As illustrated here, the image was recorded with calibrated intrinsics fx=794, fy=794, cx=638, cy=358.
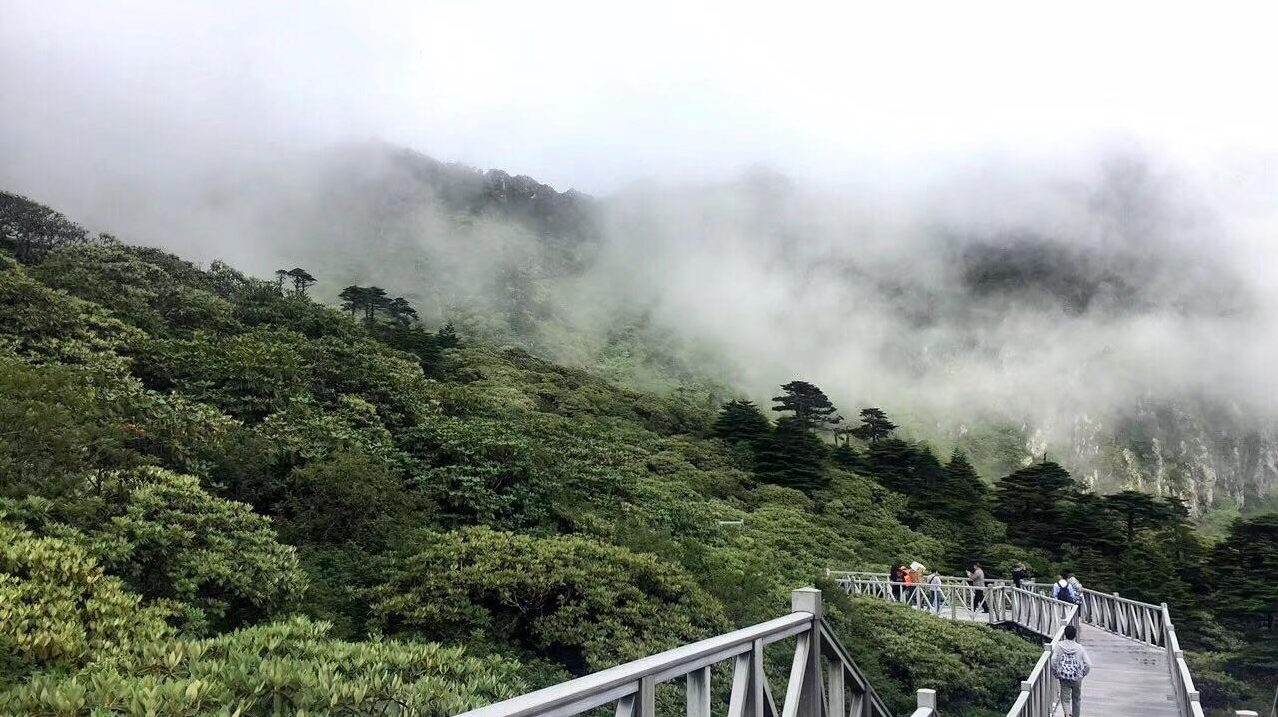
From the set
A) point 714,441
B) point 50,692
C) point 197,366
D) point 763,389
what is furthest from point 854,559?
point 763,389

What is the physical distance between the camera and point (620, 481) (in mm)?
14492

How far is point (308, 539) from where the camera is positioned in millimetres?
8367

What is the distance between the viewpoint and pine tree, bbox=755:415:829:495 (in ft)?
104

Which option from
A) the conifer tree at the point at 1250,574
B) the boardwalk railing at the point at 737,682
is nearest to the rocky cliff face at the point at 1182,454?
the conifer tree at the point at 1250,574

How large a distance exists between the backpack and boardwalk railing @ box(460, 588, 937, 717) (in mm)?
4880

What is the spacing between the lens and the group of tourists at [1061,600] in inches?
324

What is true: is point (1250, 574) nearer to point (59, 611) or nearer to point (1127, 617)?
point (1127, 617)

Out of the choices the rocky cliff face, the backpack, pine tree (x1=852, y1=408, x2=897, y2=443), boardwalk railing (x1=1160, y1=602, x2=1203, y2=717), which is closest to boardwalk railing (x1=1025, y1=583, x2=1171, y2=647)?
boardwalk railing (x1=1160, y1=602, x2=1203, y2=717)

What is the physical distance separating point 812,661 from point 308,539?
6507 millimetres

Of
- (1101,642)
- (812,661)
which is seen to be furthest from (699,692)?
Result: (1101,642)

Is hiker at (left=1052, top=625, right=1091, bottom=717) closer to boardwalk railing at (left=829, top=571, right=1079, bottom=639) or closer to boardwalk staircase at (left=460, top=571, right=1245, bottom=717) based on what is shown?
boardwalk staircase at (left=460, top=571, right=1245, bottom=717)

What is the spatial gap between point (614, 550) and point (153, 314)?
37.4 feet

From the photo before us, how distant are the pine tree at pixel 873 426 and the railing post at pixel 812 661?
4790 cm

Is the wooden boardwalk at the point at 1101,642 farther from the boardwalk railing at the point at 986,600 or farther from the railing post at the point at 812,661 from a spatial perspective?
the railing post at the point at 812,661
